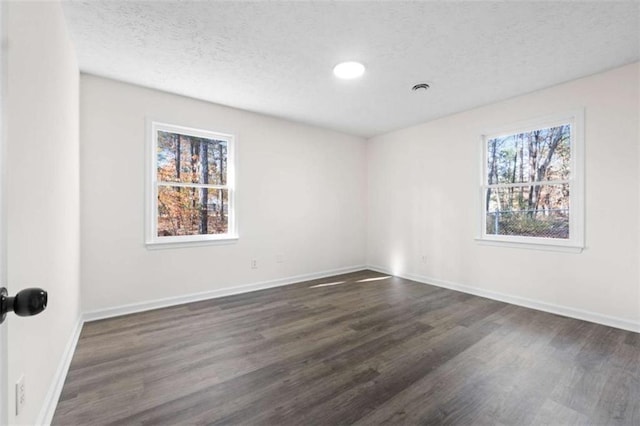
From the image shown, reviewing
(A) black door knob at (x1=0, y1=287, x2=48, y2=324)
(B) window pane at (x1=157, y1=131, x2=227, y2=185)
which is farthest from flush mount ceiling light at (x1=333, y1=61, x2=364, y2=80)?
(A) black door knob at (x1=0, y1=287, x2=48, y2=324)

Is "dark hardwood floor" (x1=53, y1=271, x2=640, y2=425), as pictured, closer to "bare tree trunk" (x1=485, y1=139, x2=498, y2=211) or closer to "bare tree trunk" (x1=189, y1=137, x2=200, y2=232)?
"bare tree trunk" (x1=189, y1=137, x2=200, y2=232)

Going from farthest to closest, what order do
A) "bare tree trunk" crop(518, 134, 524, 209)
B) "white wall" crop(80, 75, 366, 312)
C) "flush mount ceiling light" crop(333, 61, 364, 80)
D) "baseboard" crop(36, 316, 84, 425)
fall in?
"bare tree trunk" crop(518, 134, 524, 209) → "white wall" crop(80, 75, 366, 312) → "flush mount ceiling light" crop(333, 61, 364, 80) → "baseboard" crop(36, 316, 84, 425)

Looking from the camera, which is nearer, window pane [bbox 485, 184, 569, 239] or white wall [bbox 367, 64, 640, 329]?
white wall [bbox 367, 64, 640, 329]

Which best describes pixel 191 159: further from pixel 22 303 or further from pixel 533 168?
pixel 533 168

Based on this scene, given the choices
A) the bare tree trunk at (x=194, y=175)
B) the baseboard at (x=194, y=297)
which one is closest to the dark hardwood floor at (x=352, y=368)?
the baseboard at (x=194, y=297)

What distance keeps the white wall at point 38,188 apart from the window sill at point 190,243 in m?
1.02

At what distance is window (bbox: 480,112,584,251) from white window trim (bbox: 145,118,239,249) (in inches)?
134

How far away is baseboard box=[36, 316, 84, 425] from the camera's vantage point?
5.05ft

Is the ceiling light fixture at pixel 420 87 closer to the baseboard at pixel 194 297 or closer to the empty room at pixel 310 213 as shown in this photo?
the empty room at pixel 310 213

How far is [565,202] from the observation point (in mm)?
3236

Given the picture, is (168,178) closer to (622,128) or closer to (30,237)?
(30,237)

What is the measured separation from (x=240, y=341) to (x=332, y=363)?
87cm

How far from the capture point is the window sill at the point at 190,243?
335 centimetres

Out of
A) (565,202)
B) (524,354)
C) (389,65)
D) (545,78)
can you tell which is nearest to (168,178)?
(389,65)
